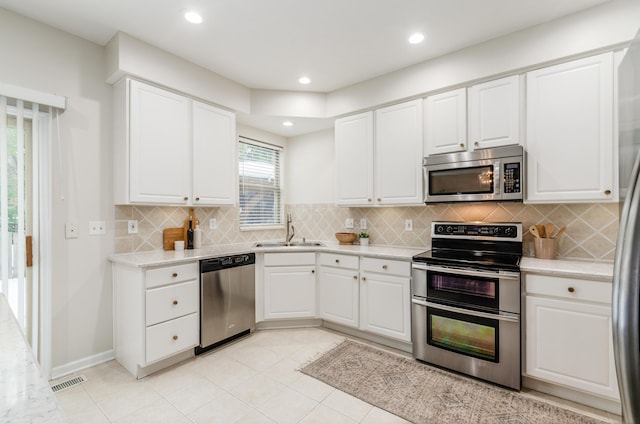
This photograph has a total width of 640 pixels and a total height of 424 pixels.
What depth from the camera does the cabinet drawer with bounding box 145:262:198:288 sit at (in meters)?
2.31

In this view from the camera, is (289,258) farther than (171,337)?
Yes

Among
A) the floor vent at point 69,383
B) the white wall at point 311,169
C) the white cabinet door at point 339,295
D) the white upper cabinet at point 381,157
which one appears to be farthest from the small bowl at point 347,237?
the floor vent at point 69,383

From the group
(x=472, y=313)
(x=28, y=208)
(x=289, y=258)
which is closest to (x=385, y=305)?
(x=472, y=313)

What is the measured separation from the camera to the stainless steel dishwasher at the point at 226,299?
2.67 meters

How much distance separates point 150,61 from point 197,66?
471mm

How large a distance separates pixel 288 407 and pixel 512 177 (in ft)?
7.79

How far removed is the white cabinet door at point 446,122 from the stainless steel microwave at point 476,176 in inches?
5.1

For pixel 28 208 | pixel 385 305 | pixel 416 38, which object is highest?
pixel 416 38

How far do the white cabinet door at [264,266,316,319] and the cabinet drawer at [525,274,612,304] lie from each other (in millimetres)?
1966

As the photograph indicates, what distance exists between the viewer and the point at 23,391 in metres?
0.58

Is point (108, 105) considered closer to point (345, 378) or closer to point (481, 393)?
point (345, 378)

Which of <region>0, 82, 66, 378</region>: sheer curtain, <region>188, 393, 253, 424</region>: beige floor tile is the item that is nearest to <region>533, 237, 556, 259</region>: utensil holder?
<region>188, 393, 253, 424</region>: beige floor tile

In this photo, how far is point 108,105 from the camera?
2.62m

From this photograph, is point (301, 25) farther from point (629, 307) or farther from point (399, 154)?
point (629, 307)
